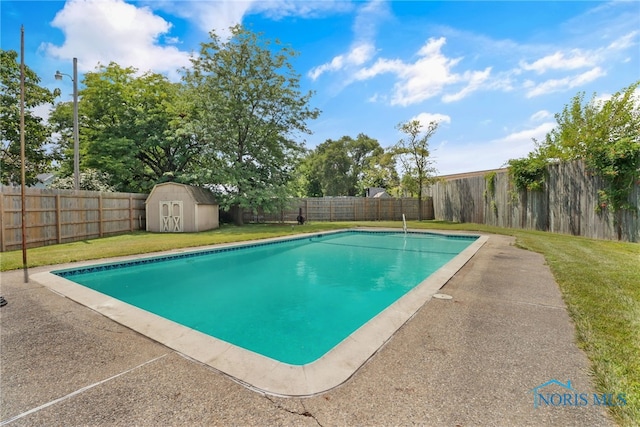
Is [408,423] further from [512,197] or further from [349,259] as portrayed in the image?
[512,197]

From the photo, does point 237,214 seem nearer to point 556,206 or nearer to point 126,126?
point 126,126

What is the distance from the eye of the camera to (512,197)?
40.5 feet

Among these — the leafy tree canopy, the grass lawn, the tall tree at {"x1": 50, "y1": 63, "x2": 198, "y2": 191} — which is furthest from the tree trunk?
the leafy tree canopy

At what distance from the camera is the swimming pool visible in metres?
2.53

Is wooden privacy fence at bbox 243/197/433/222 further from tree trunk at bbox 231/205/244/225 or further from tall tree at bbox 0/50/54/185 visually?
tall tree at bbox 0/50/54/185

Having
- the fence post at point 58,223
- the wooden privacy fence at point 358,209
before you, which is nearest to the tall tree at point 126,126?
the fence post at point 58,223

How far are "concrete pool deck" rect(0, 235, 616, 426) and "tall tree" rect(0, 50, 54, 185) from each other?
18450 millimetres

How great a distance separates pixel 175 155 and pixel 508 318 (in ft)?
62.4

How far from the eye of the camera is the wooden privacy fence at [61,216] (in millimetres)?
7734

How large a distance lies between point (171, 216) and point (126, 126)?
7.10m

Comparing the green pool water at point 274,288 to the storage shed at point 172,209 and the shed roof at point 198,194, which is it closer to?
the storage shed at point 172,209

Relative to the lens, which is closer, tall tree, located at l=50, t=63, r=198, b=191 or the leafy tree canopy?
the leafy tree canopy

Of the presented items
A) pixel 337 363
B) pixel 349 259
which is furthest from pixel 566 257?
pixel 337 363

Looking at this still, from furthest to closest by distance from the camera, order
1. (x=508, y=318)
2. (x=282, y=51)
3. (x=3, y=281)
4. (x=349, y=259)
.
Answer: (x=282, y=51), (x=349, y=259), (x=3, y=281), (x=508, y=318)
